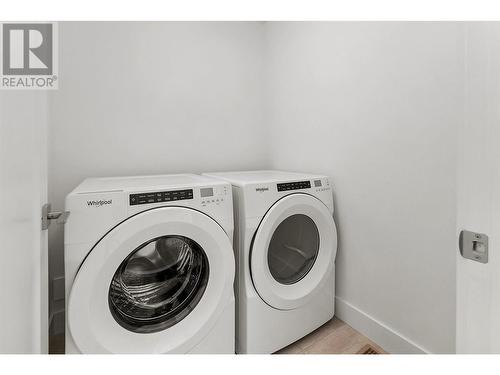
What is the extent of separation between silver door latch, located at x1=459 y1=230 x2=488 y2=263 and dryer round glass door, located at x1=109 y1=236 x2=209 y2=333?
35.0 inches

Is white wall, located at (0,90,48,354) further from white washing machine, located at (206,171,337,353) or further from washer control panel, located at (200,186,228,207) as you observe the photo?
white washing machine, located at (206,171,337,353)

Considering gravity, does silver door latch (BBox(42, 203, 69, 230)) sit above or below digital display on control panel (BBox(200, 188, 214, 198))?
below

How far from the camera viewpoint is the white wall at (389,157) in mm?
1092

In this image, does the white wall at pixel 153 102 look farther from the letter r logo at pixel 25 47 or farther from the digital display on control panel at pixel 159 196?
the digital display on control panel at pixel 159 196

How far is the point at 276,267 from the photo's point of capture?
1.41 meters

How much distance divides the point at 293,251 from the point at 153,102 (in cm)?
121

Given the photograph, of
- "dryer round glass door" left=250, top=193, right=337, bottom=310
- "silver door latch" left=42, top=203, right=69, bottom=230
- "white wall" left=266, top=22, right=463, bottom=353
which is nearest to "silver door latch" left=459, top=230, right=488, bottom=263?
"white wall" left=266, top=22, right=463, bottom=353

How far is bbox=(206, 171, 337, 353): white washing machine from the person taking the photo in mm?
1245

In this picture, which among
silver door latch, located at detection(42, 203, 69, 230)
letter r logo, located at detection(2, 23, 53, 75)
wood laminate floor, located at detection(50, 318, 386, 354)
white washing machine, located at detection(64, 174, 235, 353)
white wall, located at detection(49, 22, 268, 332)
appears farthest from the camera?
white wall, located at detection(49, 22, 268, 332)

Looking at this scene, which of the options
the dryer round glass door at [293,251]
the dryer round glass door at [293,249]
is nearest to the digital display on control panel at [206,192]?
the dryer round glass door at [293,251]
